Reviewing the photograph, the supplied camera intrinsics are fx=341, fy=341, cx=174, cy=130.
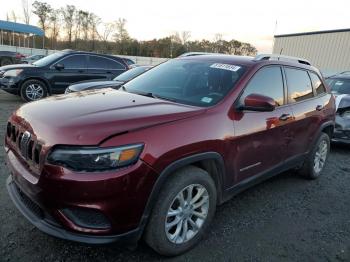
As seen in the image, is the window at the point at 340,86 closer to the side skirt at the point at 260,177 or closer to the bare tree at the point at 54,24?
the side skirt at the point at 260,177

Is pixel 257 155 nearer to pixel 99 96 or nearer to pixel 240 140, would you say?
pixel 240 140

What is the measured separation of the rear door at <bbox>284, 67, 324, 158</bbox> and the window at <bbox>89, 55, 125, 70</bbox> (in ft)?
25.6

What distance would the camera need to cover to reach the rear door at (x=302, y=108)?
4238 mm

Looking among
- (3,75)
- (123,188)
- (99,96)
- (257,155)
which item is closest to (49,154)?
(123,188)

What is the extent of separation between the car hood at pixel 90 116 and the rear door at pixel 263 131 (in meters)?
0.60

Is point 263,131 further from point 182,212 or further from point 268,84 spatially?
point 182,212

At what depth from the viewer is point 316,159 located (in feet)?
17.0

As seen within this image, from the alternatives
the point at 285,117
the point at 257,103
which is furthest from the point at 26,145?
the point at 285,117

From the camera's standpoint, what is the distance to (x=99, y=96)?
134 inches

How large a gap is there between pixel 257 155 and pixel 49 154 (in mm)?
2109

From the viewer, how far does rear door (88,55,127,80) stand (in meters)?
11.0

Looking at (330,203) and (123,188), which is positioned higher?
(123,188)

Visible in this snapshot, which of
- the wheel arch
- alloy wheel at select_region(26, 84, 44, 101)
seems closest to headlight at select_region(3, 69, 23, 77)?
the wheel arch

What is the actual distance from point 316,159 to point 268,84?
1.96 meters
